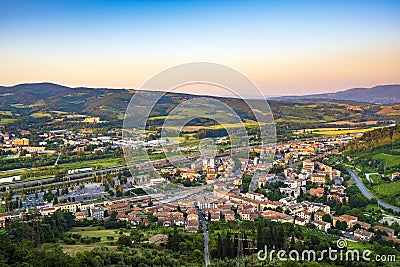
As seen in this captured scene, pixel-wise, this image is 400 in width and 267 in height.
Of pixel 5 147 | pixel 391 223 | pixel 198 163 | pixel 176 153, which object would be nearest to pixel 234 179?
pixel 198 163

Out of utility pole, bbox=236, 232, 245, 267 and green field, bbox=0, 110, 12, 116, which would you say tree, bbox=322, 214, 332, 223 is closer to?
utility pole, bbox=236, 232, 245, 267

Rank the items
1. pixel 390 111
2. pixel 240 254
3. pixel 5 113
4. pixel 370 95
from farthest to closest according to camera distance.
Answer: pixel 370 95
pixel 390 111
pixel 5 113
pixel 240 254

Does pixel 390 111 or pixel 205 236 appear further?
pixel 390 111

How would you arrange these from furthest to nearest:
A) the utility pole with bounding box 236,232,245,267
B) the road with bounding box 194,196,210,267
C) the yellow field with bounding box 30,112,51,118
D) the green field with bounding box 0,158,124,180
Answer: the yellow field with bounding box 30,112,51,118, the green field with bounding box 0,158,124,180, the road with bounding box 194,196,210,267, the utility pole with bounding box 236,232,245,267

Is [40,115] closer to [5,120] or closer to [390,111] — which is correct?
[5,120]

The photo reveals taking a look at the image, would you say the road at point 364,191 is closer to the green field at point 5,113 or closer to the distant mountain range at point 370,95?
the green field at point 5,113

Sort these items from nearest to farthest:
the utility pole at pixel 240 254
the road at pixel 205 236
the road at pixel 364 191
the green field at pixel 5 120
A: the utility pole at pixel 240 254
the road at pixel 205 236
the road at pixel 364 191
the green field at pixel 5 120

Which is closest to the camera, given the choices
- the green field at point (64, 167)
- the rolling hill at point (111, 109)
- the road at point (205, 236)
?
the road at point (205, 236)

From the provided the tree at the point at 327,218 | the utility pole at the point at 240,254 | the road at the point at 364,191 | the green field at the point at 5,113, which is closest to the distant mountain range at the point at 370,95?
the green field at the point at 5,113

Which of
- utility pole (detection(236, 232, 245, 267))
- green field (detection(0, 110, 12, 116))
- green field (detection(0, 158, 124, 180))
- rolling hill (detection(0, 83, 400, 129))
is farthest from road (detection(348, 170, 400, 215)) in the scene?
green field (detection(0, 110, 12, 116))

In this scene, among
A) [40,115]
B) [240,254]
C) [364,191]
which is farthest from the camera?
[40,115]

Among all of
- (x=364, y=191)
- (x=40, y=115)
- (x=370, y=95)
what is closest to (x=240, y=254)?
(x=364, y=191)
